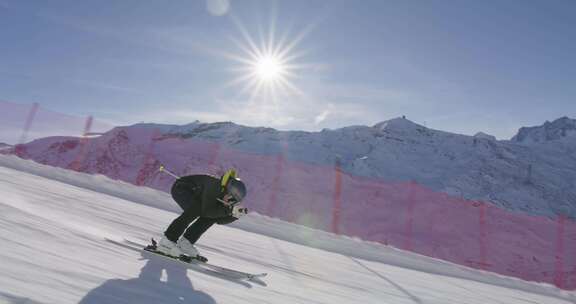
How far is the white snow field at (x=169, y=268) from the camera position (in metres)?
2.48

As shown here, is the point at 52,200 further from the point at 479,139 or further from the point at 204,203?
the point at 479,139

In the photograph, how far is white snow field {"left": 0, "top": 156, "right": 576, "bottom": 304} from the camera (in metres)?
2.48

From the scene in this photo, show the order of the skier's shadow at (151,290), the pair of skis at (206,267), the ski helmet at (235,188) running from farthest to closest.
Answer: the ski helmet at (235,188)
the pair of skis at (206,267)
the skier's shadow at (151,290)

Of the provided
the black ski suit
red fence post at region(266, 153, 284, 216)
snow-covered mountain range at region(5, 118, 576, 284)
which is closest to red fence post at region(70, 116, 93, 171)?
snow-covered mountain range at region(5, 118, 576, 284)

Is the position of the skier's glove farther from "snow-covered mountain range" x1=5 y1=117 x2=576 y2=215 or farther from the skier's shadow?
"snow-covered mountain range" x1=5 y1=117 x2=576 y2=215

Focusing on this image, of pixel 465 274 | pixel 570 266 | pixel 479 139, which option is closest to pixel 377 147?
pixel 479 139

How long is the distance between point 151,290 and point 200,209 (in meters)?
1.24

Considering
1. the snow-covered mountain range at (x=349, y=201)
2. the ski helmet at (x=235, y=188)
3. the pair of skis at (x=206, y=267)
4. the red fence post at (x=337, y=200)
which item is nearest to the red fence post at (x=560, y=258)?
the snow-covered mountain range at (x=349, y=201)

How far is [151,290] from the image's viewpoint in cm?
269

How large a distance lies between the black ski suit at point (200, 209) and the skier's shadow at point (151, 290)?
Answer: 1.72 ft

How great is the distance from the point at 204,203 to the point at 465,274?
6.71 meters

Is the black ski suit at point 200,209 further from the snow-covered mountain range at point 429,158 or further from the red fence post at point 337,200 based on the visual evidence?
the snow-covered mountain range at point 429,158

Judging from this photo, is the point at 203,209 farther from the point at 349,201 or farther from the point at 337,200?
the point at 349,201

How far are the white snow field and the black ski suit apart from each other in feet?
1.07
